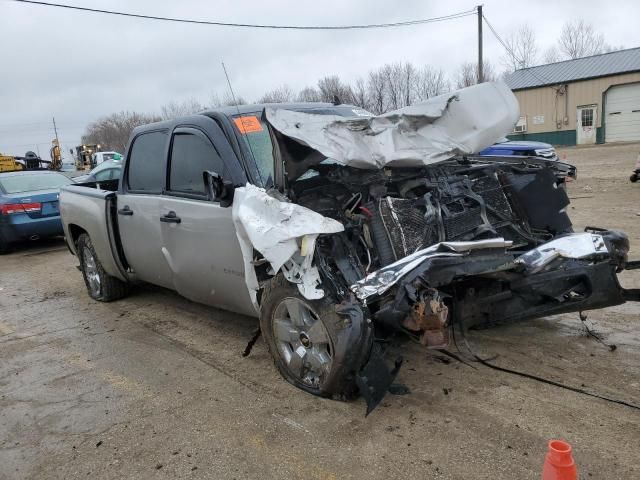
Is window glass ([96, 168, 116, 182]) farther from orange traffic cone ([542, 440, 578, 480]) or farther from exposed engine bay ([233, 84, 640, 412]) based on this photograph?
orange traffic cone ([542, 440, 578, 480])

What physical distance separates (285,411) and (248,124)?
85.0 inches

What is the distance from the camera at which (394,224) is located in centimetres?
340

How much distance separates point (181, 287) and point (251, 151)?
150cm

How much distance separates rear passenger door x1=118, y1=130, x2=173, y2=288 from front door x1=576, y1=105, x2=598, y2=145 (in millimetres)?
33345

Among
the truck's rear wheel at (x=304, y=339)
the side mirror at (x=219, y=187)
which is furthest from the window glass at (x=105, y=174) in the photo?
the truck's rear wheel at (x=304, y=339)

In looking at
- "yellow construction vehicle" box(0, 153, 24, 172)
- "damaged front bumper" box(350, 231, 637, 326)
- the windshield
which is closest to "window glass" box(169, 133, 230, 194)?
"damaged front bumper" box(350, 231, 637, 326)

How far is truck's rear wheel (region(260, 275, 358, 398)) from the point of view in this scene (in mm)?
3197

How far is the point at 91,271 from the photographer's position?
6590 millimetres

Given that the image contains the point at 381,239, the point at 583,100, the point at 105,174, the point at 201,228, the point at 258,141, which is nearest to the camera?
the point at 381,239

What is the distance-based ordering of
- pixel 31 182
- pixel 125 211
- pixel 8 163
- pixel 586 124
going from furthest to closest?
pixel 586 124, pixel 8 163, pixel 31 182, pixel 125 211

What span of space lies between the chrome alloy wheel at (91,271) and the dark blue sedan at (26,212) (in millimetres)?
4281

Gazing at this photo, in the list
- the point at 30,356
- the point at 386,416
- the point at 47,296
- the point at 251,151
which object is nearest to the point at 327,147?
the point at 251,151

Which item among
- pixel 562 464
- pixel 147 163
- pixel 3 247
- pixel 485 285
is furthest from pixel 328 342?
pixel 3 247

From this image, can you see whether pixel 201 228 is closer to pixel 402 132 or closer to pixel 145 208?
pixel 145 208
